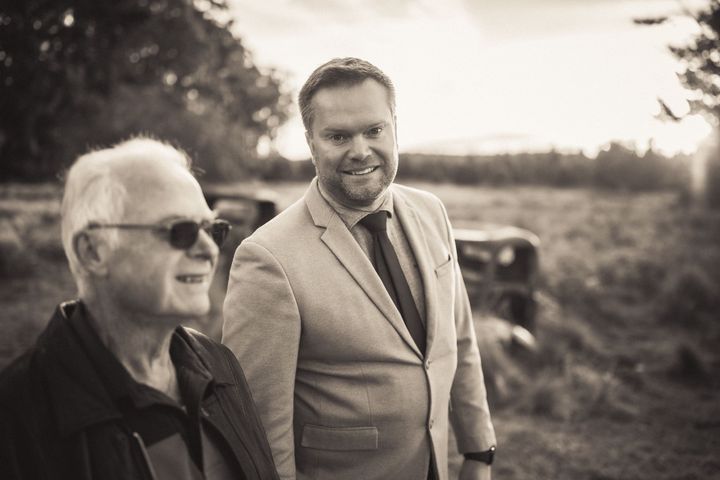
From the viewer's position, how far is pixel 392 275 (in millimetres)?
2410

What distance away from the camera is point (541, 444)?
5078 millimetres

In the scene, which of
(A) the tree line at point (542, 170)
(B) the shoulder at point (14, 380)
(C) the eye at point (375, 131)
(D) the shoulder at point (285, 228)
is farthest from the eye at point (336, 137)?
(A) the tree line at point (542, 170)

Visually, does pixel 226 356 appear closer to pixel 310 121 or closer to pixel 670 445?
pixel 310 121

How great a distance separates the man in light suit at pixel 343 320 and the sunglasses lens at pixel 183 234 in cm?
73

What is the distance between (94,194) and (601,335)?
27.7 feet

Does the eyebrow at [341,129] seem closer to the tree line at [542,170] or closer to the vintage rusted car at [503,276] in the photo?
the vintage rusted car at [503,276]

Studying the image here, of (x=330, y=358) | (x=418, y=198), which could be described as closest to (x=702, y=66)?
(x=418, y=198)

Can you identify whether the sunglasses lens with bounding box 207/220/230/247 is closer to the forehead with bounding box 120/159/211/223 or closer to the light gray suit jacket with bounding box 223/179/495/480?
the forehead with bounding box 120/159/211/223

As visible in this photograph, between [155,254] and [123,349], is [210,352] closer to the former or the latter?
[123,349]

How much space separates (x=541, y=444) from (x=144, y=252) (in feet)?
15.1

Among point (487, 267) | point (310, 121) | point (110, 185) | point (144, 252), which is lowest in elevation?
point (487, 267)

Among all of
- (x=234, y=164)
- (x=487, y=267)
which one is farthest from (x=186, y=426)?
(x=234, y=164)

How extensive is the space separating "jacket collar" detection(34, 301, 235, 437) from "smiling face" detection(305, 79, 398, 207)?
1.15 meters

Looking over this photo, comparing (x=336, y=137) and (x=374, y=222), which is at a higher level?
(x=336, y=137)
